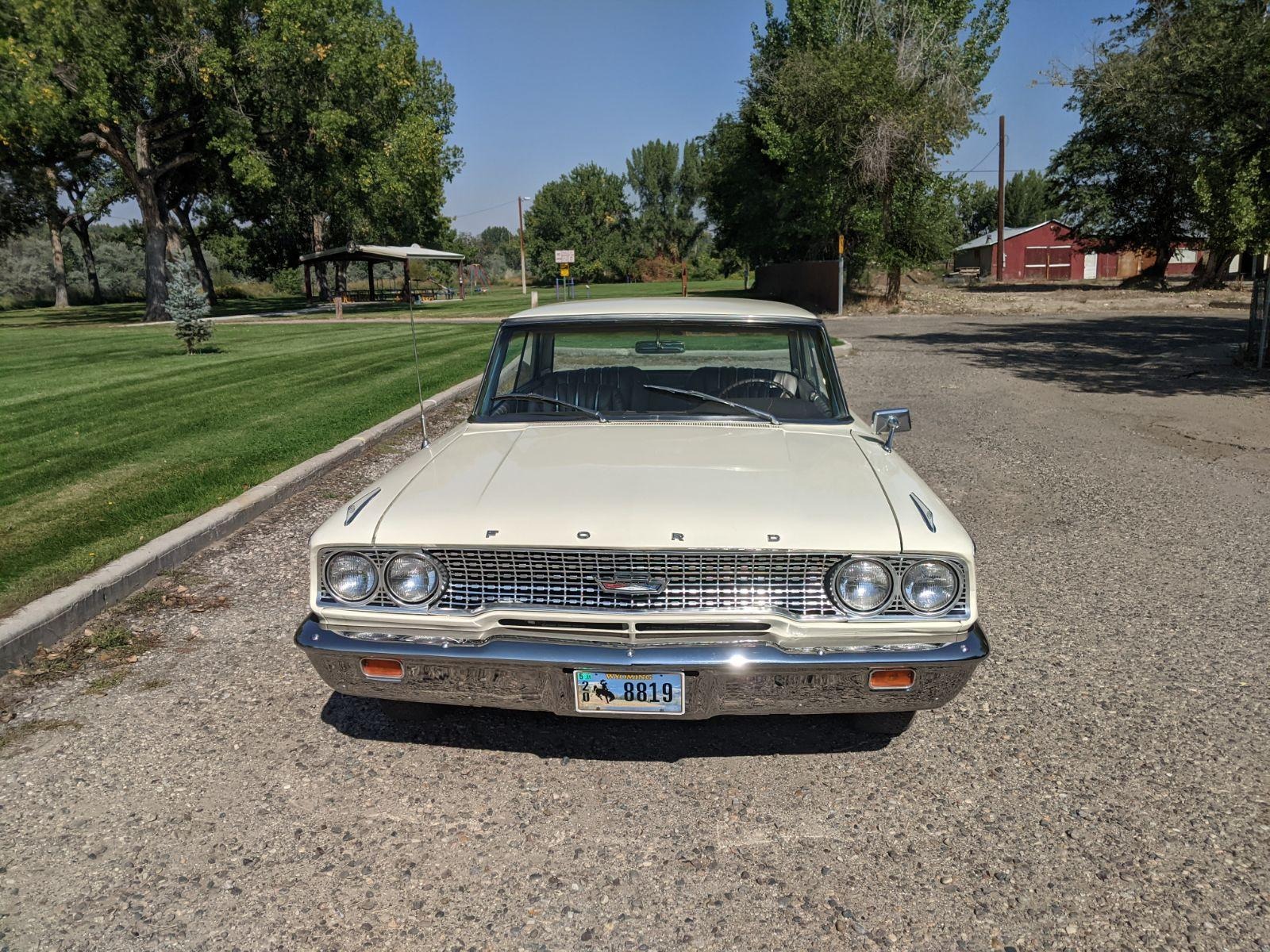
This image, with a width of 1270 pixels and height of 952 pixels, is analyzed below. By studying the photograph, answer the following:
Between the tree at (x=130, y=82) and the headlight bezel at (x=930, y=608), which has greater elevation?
the tree at (x=130, y=82)

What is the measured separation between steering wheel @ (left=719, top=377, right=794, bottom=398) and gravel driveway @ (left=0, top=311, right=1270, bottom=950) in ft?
4.86

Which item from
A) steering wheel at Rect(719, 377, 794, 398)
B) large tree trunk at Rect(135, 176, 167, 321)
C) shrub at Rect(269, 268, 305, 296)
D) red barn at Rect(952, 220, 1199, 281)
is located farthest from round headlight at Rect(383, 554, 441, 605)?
red barn at Rect(952, 220, 1199, 281)

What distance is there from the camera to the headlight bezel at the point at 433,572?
2930 millimetres

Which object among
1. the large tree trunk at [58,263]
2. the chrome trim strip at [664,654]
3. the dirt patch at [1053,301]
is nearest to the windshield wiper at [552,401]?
the chrome trim strip at [664,654]

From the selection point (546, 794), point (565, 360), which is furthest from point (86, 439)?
point (546, 794)

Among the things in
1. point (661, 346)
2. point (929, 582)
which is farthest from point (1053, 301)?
point (929, 582)

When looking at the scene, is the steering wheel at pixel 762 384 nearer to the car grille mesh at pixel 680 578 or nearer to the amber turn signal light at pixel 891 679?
the car grille mesh at pixel 680 578

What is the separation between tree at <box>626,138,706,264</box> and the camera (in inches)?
3952

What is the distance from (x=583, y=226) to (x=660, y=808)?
9603cm

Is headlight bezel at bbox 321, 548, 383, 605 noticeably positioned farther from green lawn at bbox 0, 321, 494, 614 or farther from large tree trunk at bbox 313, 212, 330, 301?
large tree trunk at bbox 313, 212, 330, 301

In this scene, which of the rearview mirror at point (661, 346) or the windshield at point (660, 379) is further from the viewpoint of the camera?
the rearview mirror at point (661, 346)

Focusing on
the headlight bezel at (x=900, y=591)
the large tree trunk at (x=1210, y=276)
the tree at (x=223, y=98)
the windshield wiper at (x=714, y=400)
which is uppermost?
the tree at (x=223, y=98)

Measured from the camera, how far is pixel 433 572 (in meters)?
2.94

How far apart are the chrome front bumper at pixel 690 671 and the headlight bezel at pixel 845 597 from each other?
0.12 m
